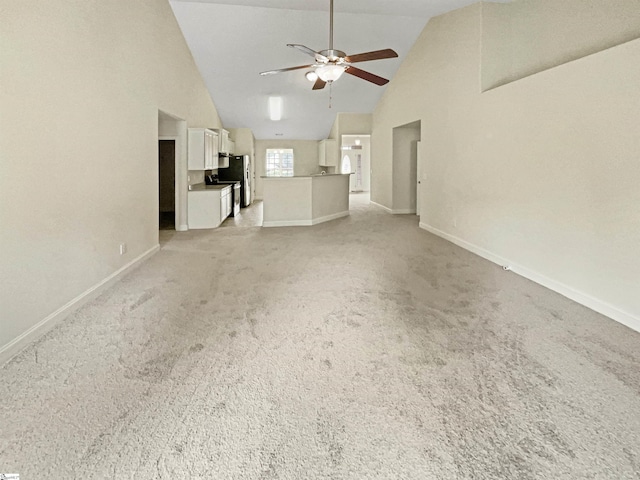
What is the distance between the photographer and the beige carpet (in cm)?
160

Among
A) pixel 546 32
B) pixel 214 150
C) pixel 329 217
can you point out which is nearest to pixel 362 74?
pixel 546 32

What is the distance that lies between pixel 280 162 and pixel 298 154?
0.72 metres

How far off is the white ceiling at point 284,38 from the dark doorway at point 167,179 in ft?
5.65

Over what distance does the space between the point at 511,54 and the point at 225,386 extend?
17.9 feet

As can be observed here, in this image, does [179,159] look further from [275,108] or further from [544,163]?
[544,163]

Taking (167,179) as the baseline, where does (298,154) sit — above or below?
above

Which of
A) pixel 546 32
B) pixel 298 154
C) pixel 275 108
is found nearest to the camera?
pixel 546 32

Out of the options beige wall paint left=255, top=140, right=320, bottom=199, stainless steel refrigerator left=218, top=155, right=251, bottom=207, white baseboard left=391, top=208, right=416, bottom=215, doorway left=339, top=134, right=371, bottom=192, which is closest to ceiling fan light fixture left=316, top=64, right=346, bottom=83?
white baseboard left=391, top=208, right=416, bottom=215

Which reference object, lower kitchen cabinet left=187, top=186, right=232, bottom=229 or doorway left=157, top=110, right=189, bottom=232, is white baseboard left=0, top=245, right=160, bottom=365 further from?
lower kitchen cabinet left=187, top=186, right=232, bottom=229

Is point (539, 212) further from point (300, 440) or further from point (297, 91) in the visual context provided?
point (297, 91)

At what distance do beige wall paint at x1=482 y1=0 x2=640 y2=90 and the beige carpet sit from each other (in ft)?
9.01

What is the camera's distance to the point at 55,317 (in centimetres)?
297

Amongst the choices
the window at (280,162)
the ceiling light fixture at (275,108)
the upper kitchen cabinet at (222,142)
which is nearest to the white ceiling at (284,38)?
the ceiling light fixture at (275,108)

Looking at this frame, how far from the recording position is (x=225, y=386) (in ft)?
7.06
